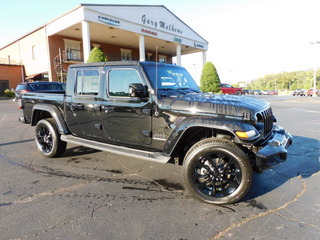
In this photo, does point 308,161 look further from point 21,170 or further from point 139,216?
point 21,170

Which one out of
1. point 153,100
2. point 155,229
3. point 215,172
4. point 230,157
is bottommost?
point 155,229

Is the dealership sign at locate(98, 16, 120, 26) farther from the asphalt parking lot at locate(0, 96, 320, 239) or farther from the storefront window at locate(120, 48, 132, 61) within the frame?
the asphalt parking lot at locate(0, 96, 320, 239)

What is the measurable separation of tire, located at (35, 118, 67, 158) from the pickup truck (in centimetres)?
2

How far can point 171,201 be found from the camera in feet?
9.81

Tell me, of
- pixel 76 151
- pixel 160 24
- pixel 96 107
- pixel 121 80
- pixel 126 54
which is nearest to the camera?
pixel 121 80

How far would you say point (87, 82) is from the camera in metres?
4.14

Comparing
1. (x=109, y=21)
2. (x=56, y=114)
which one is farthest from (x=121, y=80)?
(x=109, y=21)

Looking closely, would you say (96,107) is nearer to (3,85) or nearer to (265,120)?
(265,120)

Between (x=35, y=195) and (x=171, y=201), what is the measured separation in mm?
1895

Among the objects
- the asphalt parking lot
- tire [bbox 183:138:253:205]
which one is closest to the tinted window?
the asphalt parking lot

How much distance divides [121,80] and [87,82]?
0.83 metres

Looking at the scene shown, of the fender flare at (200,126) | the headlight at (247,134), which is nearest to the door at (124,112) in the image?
the fender flare at (200,126)

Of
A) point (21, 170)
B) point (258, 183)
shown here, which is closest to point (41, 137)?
point (21, 170)

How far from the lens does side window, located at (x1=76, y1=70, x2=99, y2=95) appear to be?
3.99 meters
